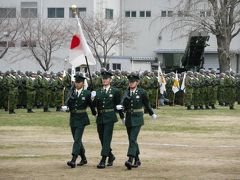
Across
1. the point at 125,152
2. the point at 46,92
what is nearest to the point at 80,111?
the point at 125,152

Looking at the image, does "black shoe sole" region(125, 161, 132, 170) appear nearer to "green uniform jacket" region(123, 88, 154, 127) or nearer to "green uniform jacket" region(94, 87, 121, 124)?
"green uniform jacket" region(123, 88, 154, 127)

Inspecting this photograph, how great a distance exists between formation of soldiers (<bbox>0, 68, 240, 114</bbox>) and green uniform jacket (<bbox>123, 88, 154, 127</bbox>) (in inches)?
656

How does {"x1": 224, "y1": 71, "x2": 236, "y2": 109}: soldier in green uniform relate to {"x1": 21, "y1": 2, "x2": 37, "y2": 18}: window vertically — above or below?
below

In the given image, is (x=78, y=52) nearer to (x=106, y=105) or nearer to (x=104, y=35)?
(x=106, y=105)

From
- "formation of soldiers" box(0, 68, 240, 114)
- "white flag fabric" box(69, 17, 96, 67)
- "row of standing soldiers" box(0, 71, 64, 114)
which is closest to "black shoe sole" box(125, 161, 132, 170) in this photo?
"white flag fabric" box(69, 17, 96, 67)

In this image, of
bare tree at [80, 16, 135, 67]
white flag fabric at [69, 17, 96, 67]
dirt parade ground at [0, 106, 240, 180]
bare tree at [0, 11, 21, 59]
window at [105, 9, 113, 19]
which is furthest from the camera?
window at [105, 9, 113, 19]

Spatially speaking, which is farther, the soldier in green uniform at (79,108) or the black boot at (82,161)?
the black boot at (82,161)

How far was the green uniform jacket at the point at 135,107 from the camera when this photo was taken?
17672mm

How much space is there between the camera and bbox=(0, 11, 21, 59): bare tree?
208ft

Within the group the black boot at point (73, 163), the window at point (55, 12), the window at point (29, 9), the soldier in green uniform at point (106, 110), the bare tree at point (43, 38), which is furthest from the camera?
the window at point (55, 12)

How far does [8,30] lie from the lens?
208 ft

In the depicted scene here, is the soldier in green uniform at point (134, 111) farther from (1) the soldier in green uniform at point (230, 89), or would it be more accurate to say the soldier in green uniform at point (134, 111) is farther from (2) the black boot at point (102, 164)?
(1) the soldier in green uniform at point (230, 89)

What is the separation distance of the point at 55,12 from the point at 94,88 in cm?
3834

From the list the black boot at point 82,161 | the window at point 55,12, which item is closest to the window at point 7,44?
the window at point 55,12
